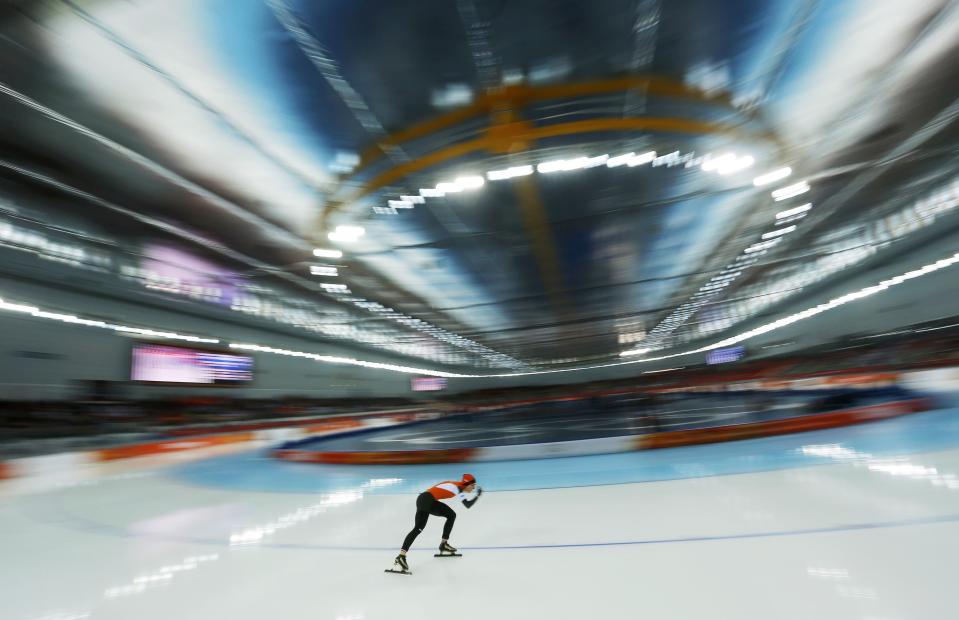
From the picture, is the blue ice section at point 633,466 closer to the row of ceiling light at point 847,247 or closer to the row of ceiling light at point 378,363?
the row of ceiling light at point 847,247

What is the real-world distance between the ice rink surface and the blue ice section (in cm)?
9

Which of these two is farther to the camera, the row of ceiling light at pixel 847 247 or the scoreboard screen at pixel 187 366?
the scoreboard screen at pixel 187 366

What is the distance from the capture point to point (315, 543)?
4695 mm

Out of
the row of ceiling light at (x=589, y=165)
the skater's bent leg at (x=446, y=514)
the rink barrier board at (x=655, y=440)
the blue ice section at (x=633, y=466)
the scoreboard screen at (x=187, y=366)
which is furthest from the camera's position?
the scoreboard screen at (x=187, y=366)

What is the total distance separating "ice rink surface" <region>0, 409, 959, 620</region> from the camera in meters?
2.92

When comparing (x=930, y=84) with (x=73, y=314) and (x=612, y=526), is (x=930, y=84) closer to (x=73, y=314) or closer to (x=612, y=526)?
(x=612, y=526)

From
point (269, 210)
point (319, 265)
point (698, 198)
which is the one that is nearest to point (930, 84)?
point (698, 198)

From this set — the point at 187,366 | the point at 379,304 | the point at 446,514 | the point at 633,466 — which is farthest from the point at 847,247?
the point at 187,366

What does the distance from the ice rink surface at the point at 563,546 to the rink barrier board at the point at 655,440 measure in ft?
3.21

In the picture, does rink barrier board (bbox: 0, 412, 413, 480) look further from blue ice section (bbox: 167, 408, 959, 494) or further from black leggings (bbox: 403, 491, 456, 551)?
black leggings (bbox: 403, 491, 456, 551)

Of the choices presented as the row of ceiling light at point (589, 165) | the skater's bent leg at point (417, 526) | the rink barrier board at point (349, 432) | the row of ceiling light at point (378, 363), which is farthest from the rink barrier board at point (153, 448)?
the skater's bent leg at point (417, 526)

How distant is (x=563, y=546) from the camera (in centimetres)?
403

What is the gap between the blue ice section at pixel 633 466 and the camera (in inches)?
255

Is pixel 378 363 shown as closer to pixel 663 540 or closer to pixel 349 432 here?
pixel 349 432
